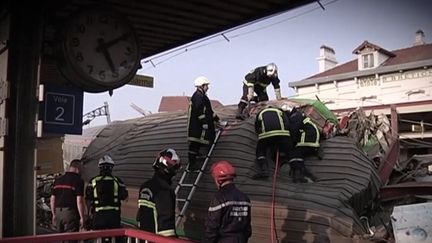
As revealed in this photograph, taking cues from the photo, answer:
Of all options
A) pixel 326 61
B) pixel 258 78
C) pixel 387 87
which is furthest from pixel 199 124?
pixel 326 61

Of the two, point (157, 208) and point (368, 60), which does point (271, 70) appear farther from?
point (368, 60)

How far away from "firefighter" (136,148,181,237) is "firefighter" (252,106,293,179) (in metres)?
1.98

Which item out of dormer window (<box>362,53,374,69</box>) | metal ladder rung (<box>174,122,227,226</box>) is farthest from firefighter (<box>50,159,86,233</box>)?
dormer window (<box>362,53,374,69</box>)

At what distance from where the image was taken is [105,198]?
6.14m

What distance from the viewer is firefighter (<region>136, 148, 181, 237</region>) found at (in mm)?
4730

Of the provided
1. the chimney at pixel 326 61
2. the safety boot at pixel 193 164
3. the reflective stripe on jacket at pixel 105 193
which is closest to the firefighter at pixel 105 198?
the reflective stripe on jacket at pixel 105 193

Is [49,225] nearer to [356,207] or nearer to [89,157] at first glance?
[89,157]

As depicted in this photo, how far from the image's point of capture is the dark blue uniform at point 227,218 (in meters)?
4.41

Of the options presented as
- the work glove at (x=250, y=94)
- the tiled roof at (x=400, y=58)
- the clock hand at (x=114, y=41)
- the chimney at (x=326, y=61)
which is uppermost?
the chimney at (x=326, y=61)

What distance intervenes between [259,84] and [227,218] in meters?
4.55

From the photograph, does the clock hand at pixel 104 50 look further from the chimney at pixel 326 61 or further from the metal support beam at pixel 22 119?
the chimney at pixel 326 61

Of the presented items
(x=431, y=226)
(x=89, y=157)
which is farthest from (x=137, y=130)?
(x=431, y=226)

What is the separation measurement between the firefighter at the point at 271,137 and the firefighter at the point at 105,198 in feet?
6.51

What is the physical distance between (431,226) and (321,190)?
57.2 inches
